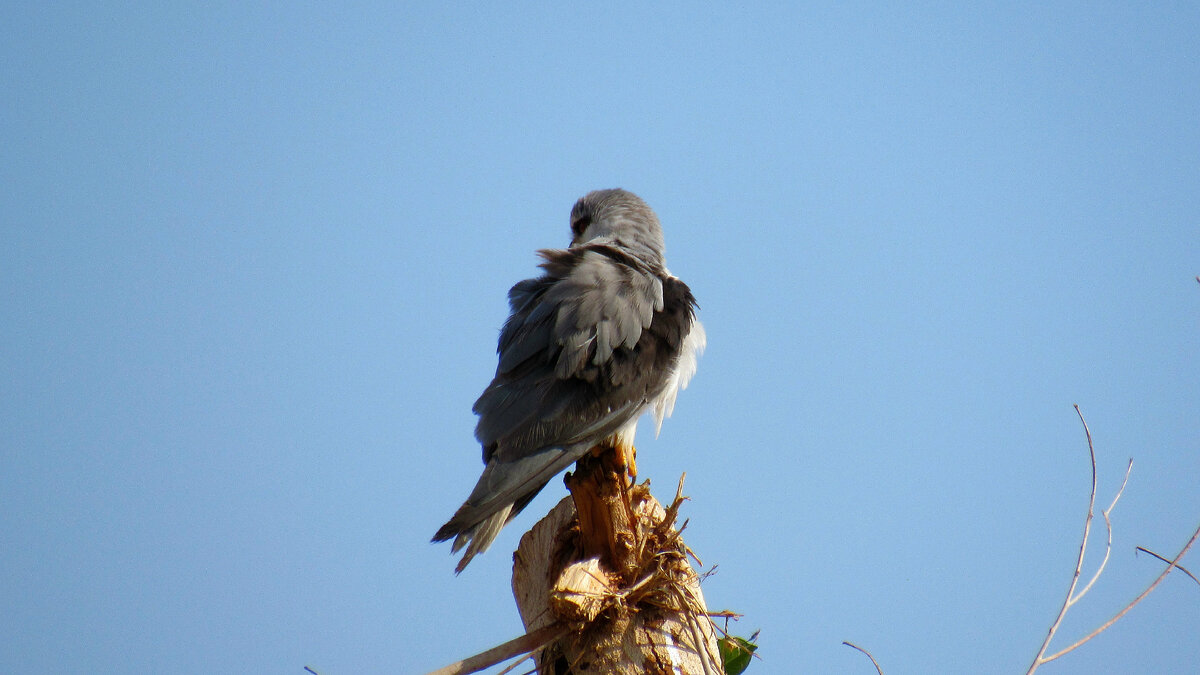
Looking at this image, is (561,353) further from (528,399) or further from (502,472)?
(502,472)

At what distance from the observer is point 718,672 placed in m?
2.96

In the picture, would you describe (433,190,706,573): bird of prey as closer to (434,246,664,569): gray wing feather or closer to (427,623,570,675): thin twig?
(434,246,664,569): gray wing feather

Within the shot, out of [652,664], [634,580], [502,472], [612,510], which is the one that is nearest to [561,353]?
[502,472]

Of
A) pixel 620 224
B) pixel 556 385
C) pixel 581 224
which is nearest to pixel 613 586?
pixel 556 385

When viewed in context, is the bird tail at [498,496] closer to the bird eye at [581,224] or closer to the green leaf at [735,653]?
the green leaf at [735,653]

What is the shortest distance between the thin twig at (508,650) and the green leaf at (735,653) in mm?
666

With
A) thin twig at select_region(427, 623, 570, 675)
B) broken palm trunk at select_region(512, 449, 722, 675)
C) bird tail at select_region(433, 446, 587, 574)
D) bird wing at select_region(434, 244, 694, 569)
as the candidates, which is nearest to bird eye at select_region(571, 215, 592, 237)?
bird wing at select_region(434, 244, 694, 569)

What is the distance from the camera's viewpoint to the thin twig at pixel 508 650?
2725 mm

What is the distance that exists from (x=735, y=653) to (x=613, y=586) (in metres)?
0.61

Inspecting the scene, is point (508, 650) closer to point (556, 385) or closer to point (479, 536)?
point (479, 536)

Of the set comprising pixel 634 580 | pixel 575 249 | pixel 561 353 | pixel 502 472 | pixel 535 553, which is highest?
pixel 575 249

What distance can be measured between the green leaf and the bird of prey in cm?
95

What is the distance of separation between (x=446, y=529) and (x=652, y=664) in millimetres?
932

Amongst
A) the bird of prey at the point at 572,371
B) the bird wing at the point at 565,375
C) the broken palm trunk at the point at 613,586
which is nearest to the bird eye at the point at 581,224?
the bird of prey at the point at 572,371
